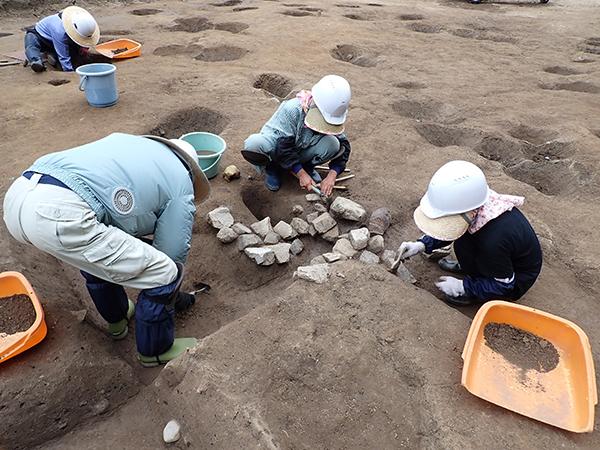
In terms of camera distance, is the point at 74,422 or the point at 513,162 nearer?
the point at 74,422

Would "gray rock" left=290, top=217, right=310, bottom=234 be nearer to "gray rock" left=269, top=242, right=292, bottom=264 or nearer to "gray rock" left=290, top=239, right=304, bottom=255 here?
"gray rock" left=290, top=239, right=304, bottom=255

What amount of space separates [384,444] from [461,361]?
1.98 ft

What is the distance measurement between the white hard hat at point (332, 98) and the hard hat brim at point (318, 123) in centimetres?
5

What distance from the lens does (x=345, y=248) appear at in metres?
3.01

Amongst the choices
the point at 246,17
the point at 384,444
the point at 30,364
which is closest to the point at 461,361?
the point at 384,444

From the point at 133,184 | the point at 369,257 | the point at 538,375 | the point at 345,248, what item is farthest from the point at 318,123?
the point at 538,375

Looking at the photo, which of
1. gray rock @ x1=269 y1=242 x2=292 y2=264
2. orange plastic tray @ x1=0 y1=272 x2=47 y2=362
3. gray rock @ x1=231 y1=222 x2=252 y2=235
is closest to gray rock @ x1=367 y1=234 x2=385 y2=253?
gray rock @ x1=269 y1=242 x2=292 y2=264

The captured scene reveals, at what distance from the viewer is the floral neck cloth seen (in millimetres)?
2193

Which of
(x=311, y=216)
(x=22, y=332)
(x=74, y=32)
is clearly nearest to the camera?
(x=22, y=332)

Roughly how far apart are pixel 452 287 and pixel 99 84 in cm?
468

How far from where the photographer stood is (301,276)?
98.0 inches

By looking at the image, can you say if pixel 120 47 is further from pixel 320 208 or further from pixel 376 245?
pixel 376 245

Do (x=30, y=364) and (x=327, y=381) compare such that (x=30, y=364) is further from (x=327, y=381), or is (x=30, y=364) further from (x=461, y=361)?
(x=461, y=361)

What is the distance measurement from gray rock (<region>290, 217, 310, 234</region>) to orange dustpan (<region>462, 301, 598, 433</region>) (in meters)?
1.54
